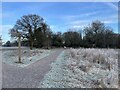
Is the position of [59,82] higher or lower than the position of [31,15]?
lower

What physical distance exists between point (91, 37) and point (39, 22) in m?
15.1

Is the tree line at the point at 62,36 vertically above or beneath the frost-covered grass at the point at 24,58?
above

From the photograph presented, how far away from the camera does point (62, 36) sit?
49219 mm

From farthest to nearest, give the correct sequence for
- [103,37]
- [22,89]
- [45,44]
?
[103,37] → [45,44] → [22,89]

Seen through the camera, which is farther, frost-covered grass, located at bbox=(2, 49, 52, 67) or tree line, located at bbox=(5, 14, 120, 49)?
tree line, located at bbox=(5, 14, 120, 49)

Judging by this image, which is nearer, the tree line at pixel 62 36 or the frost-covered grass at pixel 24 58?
the frost-covered grass at pixel 24 58

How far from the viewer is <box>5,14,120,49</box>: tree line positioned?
35469mm

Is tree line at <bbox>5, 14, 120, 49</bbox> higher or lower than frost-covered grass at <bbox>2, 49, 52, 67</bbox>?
higher

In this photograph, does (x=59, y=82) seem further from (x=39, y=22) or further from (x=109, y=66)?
(x=39, y=22)

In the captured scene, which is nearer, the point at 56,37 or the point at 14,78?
the point at 14,78

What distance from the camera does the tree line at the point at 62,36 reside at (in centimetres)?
3547

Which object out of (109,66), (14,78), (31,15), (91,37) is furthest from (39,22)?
(14,78)

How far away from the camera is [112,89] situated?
7.01 meters

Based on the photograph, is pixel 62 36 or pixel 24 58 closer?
pixel 24 58
